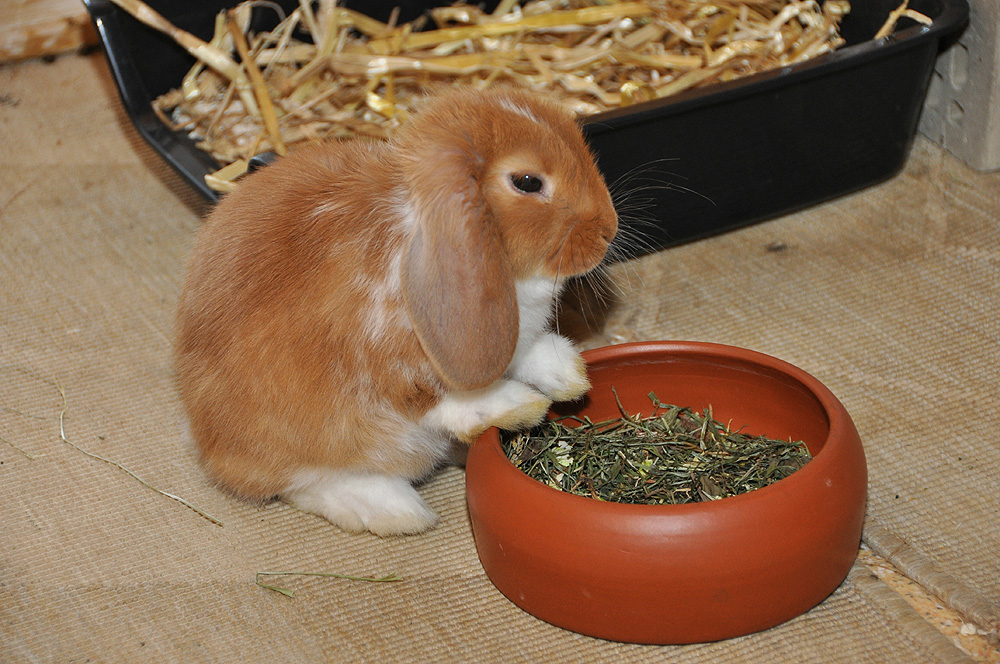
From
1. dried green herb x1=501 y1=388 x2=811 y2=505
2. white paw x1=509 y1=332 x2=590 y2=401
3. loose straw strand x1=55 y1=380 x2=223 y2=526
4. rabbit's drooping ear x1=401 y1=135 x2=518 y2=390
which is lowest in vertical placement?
loose straw strand x1=55 y1=380 x2=223 y2=526

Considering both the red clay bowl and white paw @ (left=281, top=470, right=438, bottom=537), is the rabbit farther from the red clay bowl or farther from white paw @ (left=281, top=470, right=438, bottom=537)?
the red clay bowl

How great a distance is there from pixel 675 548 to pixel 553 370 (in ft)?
1.39

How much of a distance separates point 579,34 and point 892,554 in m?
1.83

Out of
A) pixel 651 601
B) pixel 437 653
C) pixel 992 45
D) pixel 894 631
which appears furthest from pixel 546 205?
pixel 992 45

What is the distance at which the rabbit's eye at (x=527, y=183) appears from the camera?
1.55 metres

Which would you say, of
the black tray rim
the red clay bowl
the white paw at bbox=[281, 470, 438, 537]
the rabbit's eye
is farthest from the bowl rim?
the black tray rim

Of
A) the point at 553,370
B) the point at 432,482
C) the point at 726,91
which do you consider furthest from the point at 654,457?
the point at 726,91

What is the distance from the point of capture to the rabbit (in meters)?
1.49

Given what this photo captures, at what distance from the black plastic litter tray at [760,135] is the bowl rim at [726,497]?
62 centimetres

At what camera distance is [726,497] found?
4.89 ft

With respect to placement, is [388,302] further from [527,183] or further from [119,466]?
[119,466]

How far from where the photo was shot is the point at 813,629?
5.04 feet

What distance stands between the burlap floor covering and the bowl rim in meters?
0.25

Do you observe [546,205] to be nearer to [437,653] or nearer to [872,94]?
[437,653]
